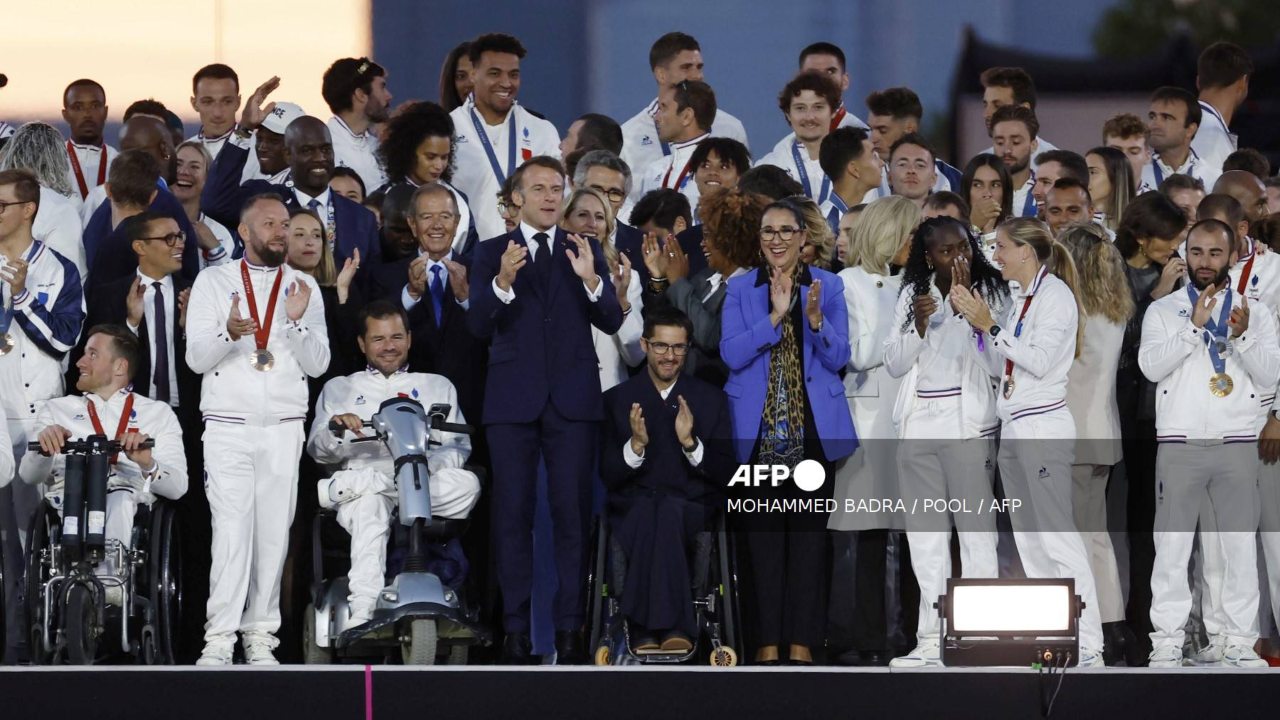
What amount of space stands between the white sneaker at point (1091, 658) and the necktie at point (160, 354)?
302cm

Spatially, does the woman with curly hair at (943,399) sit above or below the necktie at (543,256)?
below

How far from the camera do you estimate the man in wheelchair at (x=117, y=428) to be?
6.47 meters

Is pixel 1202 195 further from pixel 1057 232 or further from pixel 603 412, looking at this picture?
pixel 603 412

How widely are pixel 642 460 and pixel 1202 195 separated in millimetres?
2330

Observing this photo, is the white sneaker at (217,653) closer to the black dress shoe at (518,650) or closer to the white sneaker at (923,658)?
the black dress shoe at (518,650)

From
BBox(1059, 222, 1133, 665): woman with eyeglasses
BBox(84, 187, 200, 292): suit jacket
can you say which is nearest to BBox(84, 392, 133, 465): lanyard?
BBox(84, 187, 200, 292): suit jacket

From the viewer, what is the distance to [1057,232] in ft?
23.3

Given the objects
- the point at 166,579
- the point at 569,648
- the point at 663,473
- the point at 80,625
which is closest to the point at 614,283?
the point at 663,473

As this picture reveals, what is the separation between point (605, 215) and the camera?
23.0ft

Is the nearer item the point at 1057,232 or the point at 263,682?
the point at 263,682

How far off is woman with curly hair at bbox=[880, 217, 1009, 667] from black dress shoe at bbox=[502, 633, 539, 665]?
46.9 inches

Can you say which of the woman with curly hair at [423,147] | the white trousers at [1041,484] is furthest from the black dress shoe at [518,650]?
the white trousers at [1041,484]

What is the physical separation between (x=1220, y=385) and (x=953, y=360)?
2.76 ft

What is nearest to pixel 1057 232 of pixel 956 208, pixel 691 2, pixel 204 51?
pixel 956 208
